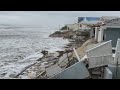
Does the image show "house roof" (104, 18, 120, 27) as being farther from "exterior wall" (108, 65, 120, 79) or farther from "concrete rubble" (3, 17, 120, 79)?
"exterior wall" (108, 65, 120, 79)

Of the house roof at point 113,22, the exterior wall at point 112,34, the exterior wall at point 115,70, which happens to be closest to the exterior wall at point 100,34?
the exterior wall at point 112,34

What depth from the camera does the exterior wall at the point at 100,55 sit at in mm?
3340

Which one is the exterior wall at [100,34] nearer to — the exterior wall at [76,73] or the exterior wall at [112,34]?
the exterior wall at [112,34]

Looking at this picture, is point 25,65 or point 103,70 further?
→ point 25,65

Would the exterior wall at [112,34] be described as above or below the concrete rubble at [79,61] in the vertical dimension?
above

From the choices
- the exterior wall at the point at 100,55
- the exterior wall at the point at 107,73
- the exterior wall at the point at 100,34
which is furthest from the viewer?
the exterior wall at the point at 100,34

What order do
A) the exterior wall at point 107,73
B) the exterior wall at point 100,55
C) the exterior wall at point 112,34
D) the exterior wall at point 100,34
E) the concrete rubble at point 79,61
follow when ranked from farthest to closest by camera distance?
the exterior wall at point 100,34, the exterior wall at point 112,34, the exterior wall at point 100,55, the concrete rubble at point 79,61, the exterior wall at point 107,73

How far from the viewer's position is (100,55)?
3.40m

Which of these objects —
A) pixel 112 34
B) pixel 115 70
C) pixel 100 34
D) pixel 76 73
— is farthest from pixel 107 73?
pixel 100 34

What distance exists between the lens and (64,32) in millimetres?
3592
